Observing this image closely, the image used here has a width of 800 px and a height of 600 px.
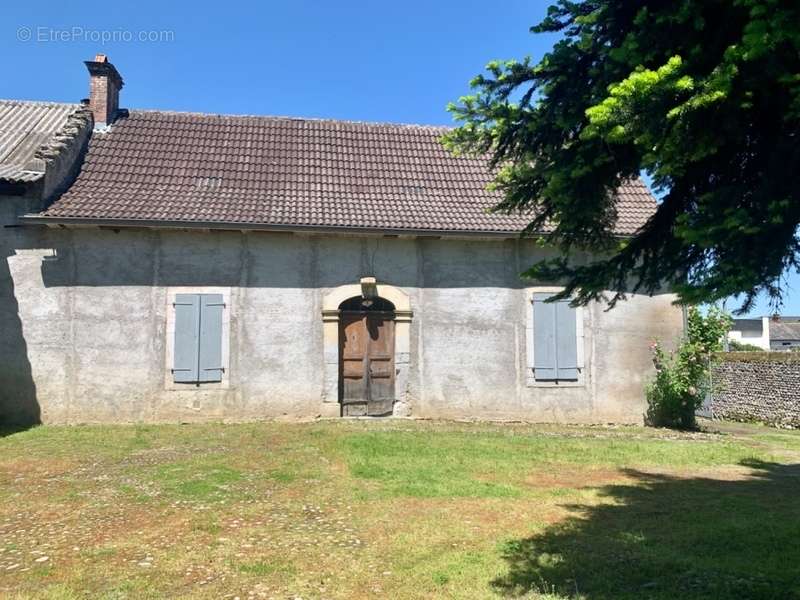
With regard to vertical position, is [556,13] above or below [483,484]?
above

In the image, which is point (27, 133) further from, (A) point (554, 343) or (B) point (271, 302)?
(A) point (554, 343)

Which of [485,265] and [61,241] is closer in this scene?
[61,241]

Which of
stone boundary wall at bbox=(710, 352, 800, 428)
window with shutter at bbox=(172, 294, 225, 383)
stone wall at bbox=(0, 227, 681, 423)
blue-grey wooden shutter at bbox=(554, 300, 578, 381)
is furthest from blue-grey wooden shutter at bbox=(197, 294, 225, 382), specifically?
stone boundary wall at bbox=(710, 352, 800, 428)

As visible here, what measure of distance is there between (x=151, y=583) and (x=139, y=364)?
737 cm

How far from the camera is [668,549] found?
439 cm

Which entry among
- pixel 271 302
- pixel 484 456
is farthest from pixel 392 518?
pixel 271 302

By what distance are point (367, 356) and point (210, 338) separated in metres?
2.72

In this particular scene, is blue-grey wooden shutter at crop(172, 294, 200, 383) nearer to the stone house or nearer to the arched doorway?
the stone house

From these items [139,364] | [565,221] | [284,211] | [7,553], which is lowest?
[7,553]

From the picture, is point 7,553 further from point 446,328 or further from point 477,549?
point 446,328

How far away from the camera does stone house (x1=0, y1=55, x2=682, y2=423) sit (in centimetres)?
1035

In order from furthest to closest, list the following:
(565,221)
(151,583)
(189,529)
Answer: (189,529), (565,221), (151,583)

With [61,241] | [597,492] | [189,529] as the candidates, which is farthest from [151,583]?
[61,241]

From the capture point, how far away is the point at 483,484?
6.34 m
